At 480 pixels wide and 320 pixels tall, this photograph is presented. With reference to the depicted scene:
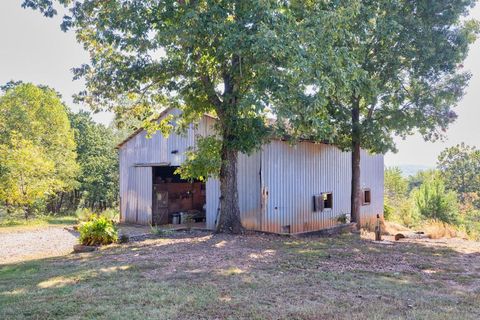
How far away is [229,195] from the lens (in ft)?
43.2

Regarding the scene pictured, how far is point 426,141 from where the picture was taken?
52.3ft

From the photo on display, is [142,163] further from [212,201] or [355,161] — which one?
[355,161]

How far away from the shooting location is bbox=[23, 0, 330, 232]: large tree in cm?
939

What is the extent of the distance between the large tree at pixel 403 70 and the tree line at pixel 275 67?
1.5 inches

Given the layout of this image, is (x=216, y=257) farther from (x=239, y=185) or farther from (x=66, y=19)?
(x=66, y=19)

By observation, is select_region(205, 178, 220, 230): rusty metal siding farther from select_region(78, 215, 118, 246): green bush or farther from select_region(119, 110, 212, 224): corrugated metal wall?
select_region(78, 215, 118, 246): green bush

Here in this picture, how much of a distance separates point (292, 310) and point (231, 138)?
307 inches

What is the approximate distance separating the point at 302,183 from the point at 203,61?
6.83m

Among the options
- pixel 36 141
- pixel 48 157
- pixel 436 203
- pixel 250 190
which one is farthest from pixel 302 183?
pixel 36 141

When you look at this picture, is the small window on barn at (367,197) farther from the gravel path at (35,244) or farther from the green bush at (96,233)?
the gravel path at (35,244)

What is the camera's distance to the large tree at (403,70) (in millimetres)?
13152

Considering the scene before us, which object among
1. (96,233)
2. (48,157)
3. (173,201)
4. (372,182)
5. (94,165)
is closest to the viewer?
(96,233)

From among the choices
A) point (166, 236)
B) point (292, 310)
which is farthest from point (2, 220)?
point (292, 310)

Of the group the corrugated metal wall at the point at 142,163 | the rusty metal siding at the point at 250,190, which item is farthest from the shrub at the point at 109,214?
the rusty metal siding at the point at 250,190
